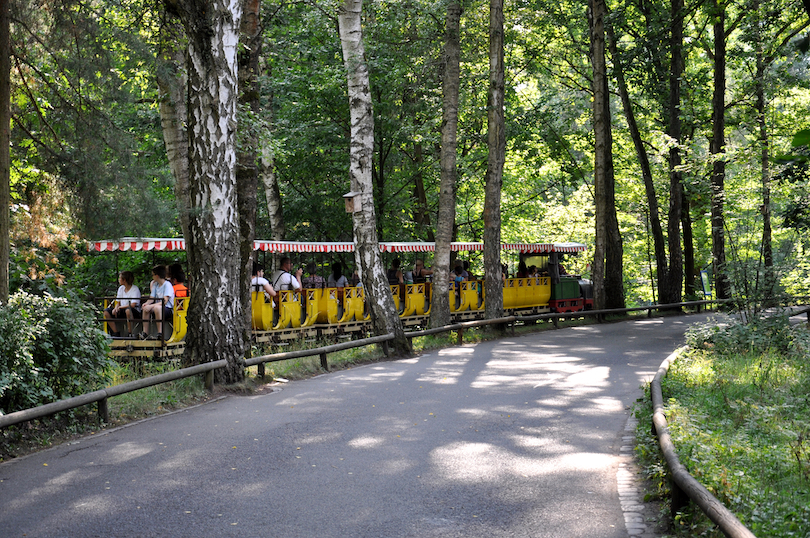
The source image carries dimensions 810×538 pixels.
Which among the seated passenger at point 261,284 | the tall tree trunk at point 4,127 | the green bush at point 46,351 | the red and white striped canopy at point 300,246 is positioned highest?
the tall tree trunk at point 4,127

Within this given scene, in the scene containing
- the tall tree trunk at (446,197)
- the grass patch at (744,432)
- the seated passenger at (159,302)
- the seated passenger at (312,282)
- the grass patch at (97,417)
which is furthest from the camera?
the seated passenger at (312,282)

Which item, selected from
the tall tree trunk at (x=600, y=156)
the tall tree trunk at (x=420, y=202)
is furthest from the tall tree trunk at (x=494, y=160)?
the tall tree trunk at (x=420, y=202)

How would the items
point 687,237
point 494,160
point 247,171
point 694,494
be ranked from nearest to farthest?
point 694,494 < point 247,171 < point 494,160 < point 687,237

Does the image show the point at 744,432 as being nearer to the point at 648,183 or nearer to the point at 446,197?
the point at 446,197

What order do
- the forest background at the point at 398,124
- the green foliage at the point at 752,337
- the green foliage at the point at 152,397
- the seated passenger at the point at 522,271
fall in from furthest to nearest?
the seated passenger at the point at 522,271
the green foliage at the point at 752,337
the forest background at the point at 398,124
the green foliage at the point at 152,397

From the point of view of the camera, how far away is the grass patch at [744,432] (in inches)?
212

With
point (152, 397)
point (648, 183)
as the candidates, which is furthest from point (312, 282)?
point (648, 183)

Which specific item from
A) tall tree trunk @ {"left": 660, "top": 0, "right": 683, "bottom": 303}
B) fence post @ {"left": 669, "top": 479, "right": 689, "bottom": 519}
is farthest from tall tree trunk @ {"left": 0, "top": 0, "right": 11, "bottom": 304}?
tall tree trunk @ {"left": 660, "top": 0, "right": 683, "bottom": 303}

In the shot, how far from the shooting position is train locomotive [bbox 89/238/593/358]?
614 inches

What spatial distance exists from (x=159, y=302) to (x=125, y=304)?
1075mm

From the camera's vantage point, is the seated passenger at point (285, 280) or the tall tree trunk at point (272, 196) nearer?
the seated passenger at point (285, 280)

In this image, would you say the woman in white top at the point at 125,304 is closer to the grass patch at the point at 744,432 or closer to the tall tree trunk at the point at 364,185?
the tall tree trunk at the point at 364,185

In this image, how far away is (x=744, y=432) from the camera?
7.82m

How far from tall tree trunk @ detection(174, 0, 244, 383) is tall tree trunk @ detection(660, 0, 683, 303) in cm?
1904
